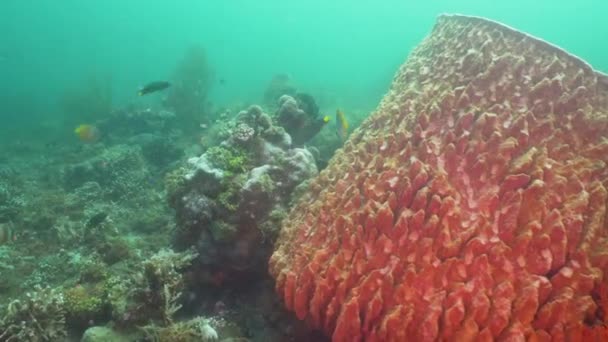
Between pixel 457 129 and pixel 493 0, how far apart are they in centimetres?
11949

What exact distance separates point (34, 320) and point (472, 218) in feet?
15.6

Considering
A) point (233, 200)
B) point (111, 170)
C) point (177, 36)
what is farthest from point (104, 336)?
point (177, 36)

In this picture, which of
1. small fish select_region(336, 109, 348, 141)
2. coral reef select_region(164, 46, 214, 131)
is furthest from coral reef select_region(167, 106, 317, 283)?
coral reef select_region(164, 46, 214, 131)

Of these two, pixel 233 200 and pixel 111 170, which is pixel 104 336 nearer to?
pixel 233 200

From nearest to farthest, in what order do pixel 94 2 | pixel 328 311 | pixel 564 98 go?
pixel 328 311 < pixel 564 98 < pixel 94 2

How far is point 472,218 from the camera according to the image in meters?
3.30

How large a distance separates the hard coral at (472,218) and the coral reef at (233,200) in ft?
1.83

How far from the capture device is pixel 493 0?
10431cm

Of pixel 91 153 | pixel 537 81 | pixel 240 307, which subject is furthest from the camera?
pixel 91 153

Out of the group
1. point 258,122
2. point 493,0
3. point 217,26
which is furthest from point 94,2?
point 258,122

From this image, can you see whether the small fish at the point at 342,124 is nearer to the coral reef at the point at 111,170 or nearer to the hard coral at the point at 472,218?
the hard coral at the point at 472,218

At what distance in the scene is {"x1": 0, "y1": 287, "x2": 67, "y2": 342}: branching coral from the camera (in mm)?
4434

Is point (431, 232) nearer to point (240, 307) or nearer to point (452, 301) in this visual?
point (452, 301)

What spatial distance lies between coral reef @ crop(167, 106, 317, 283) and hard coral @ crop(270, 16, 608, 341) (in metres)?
0.56
